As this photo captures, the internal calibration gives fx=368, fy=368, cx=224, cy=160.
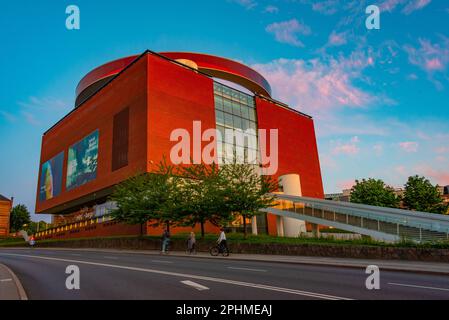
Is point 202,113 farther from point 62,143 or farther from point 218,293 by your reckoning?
point 218,293

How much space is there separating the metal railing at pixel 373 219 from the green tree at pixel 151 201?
11.7 m

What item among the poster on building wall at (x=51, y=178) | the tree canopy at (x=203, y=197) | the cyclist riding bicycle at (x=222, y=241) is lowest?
the cyclist riding bicycle at (x=222, y=241)

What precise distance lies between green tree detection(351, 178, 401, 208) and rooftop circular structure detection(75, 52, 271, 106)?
29.5 metres

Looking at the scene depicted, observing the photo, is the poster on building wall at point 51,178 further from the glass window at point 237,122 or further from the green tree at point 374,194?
the green tree at point 374,194

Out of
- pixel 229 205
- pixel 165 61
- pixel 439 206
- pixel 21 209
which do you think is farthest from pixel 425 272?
pixel 21 209

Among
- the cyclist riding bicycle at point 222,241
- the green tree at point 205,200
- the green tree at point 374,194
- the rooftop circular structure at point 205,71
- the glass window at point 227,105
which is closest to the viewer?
the cyclist riding bicycle at point 222,241

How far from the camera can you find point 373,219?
26.7 m

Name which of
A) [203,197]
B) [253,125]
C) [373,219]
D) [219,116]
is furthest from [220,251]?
[253,125]

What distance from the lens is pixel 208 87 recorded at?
55375 mm

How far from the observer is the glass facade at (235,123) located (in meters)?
55.2

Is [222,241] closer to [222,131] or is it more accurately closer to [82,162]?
[222,131]

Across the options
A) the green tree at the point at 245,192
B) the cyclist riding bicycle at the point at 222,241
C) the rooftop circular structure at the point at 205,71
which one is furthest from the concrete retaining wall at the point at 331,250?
the rooftop circular structure at the point at 205,71

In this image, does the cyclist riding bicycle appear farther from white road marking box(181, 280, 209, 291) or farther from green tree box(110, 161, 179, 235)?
white road marking box(181, 280, 209, 291)

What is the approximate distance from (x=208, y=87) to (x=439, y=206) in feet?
116
